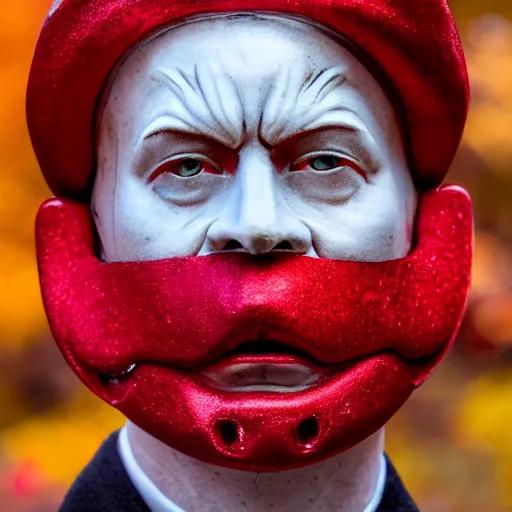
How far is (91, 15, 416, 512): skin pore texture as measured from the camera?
0.89 metres

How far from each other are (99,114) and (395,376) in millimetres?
→ 437

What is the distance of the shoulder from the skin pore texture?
62 mm

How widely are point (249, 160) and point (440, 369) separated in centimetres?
201

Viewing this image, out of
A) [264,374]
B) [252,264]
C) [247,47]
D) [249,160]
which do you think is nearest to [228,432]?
[264,374]

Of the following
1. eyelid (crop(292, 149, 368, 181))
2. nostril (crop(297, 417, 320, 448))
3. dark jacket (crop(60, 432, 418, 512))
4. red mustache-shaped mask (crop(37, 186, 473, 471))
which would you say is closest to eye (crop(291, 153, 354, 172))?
eyelid (crop(292, 149, 368, 181))

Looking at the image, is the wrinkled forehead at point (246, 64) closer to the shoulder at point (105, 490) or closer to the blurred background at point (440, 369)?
the shoulder at point (105, 490)

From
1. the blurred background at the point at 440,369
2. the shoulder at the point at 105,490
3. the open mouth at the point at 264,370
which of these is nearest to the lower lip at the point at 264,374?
the open mouth at the point at 264,370

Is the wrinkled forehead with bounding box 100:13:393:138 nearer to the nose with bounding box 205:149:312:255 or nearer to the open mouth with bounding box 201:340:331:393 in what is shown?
the nose with bounding box 205:149:312:255

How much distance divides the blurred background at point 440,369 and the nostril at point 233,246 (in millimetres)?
1541

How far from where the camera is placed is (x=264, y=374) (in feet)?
2.93

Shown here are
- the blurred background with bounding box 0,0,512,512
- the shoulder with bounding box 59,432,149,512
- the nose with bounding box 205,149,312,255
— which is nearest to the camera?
the nose with bounding box 205,149,312,255

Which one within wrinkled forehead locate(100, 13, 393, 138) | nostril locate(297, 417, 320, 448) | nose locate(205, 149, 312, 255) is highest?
wrinkled forehead locate(100, 13, 393, 138)

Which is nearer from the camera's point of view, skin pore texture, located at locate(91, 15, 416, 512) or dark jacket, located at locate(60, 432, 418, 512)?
skin pore texture, located at locate(91, 15, 416, 512)

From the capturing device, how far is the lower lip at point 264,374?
0.88 m
